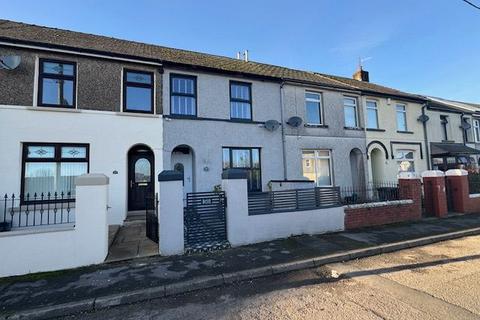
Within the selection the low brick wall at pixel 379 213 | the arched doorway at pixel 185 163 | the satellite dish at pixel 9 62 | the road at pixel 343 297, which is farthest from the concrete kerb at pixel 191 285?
the satellite dish at pixel 9 62

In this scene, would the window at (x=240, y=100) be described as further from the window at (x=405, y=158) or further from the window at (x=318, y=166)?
the window at (x=405, y=158)

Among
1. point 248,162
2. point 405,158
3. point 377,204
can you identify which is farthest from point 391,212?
point 405,158

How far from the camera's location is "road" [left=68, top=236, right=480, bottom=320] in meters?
3.66

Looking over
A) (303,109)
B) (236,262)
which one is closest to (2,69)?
(236,262)

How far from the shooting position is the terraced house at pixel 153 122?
8.40 m

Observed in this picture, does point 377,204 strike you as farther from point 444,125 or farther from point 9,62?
point 444,125

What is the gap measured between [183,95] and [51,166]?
5121 millimetres

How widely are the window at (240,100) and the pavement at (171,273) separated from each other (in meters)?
6.01

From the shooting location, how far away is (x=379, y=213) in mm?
9031

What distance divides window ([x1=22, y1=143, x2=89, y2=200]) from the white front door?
3.05 m

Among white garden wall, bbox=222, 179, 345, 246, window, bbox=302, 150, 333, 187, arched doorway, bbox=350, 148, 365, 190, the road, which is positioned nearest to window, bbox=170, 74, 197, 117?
white garden wall, bbox=222, 179, 345, 246

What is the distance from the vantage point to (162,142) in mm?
9773

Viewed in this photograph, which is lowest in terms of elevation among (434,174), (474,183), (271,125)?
(474,183)

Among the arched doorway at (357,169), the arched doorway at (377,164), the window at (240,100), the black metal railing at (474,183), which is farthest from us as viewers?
the arched doorway at (377,164)
